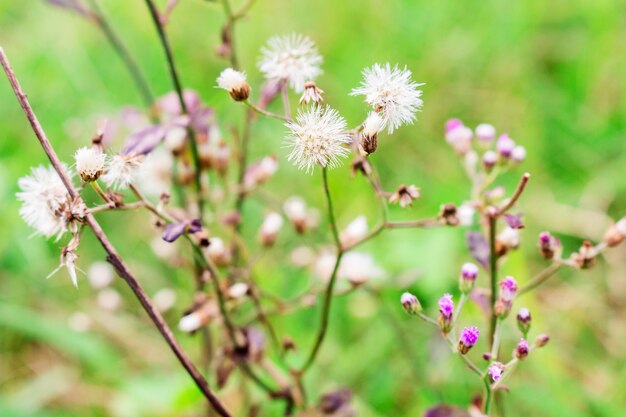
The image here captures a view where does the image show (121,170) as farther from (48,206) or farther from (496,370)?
(496,370)

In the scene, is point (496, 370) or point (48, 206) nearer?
point (496, 370)

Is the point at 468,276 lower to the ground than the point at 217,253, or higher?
lower

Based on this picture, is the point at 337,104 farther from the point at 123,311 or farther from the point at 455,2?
the point at 123,311

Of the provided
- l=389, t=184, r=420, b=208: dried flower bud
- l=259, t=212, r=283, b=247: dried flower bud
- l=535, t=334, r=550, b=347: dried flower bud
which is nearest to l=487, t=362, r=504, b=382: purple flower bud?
l=535, t=334, r=550, b=347: dried flower bud

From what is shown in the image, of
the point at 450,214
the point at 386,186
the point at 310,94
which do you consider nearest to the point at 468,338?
the point at 450,214

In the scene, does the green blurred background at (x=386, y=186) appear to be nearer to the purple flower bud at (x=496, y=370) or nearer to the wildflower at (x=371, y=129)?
the purple flower bud at (x=496, y=370)

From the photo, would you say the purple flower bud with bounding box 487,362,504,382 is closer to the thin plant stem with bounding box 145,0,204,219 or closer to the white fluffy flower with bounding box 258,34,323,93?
the white fluffy flower with bounding box 258,34,323,93
